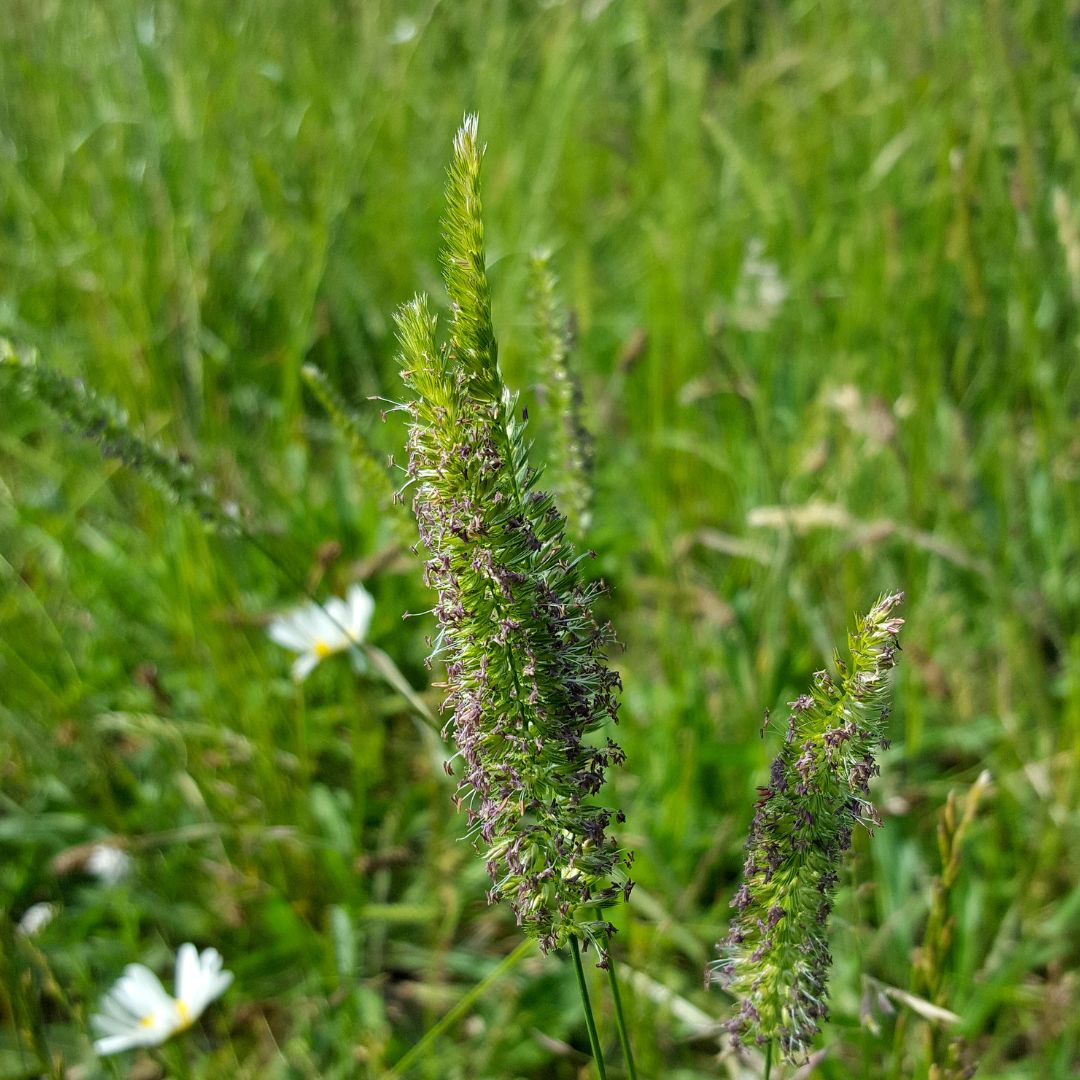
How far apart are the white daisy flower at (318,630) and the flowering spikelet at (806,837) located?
3.86 feet

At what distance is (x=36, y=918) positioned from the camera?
1.88 meters

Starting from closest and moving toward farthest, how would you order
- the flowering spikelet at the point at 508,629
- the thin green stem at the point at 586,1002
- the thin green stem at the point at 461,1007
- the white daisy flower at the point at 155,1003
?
the flowering spikelet at the point at 508,629
the thin green stem at the point at 586,1002
the thin green stem at the point at 461,1007
the white daisy flower at the point at 155,1003

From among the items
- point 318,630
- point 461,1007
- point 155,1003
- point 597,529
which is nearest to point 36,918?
point 155,1003

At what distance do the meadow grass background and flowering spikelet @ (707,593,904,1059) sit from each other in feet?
1.01

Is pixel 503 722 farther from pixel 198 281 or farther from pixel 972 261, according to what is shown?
pixel 198 281

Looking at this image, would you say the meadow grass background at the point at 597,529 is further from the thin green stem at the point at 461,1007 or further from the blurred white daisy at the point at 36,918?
the thin green stem at the point at 461,1007

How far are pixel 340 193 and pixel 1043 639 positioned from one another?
2152mm

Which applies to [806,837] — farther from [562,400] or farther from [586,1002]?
[562,400]

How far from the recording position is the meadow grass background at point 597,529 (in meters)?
1.77

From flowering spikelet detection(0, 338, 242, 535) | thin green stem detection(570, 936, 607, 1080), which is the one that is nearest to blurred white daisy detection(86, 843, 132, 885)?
flowering spikelet detection(0, 338, 242, 535)

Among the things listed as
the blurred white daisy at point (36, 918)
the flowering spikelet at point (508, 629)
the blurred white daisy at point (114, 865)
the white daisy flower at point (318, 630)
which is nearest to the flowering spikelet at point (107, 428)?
the flowering spikelet at point (508, 629)

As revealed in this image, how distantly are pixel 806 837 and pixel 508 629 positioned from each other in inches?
10.6

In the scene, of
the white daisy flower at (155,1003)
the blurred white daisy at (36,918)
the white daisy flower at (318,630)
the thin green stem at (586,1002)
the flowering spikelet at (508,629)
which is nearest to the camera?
the flowering spikelet at (508,629)

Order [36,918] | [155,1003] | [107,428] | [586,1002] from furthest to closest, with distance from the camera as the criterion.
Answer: [36,918]
[155,1003]
[107,428]
[586,1002]
